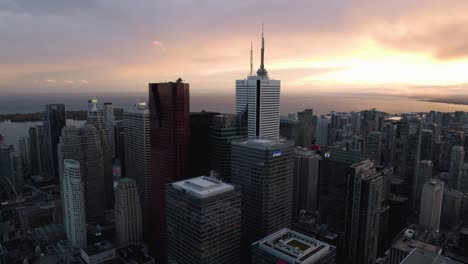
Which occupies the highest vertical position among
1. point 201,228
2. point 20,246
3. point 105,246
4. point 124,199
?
point 201,228

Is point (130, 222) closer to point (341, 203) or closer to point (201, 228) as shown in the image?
point (201, 228)

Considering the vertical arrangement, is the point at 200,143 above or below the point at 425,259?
above

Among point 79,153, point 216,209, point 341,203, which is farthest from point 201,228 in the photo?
point 79,153

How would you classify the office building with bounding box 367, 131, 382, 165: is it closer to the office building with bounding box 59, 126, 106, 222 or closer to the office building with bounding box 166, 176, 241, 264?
the office building with bounding box 166, 176, 241, 264

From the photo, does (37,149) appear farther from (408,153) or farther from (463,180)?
(463,180)

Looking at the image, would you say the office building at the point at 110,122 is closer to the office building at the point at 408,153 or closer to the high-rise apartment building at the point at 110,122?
the high-rise apartment building at the point at 110,122

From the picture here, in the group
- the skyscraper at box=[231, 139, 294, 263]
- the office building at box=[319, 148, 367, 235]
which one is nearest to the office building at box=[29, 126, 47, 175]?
the skyscraper at box=[231, 139, 294, 263]

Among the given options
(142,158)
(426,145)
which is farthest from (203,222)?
(426,145)
